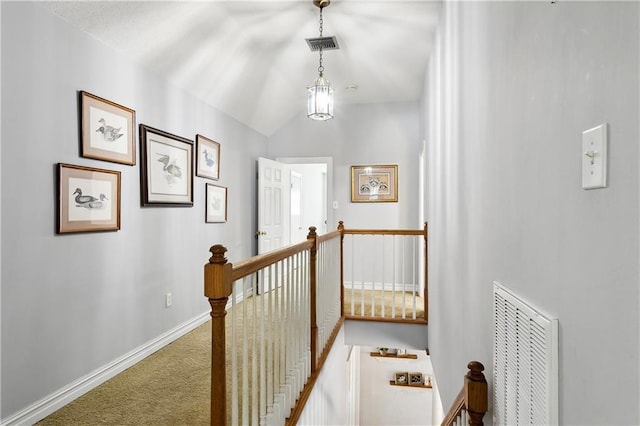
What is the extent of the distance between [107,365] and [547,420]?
106 inches

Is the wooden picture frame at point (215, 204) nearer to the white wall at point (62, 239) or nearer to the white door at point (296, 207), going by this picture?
the white wall at point (62, 239)

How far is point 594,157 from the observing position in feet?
2.53

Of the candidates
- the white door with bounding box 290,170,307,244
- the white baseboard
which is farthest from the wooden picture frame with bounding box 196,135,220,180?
the white door with bounding box 290,170,307,244

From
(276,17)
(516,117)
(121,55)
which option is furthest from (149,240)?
(516,117)

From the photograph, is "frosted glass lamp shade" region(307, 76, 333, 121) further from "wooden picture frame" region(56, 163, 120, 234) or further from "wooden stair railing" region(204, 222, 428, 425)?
"wooden picture frame" region(56, 163, 120, 234)

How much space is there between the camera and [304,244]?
8.12ft

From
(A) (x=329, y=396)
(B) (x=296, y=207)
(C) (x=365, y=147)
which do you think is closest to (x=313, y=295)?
(A) (x=329, y=396)

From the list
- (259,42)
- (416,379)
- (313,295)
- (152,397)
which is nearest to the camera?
(152,397)

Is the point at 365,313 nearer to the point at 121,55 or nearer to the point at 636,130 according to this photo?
the point at 121,55

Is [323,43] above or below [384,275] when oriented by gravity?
above

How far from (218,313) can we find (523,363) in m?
1.01

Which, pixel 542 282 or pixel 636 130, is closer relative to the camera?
pixel 636 130

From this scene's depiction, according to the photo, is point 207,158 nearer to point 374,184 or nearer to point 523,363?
point 374,184

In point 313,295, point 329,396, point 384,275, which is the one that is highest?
point 313,295
